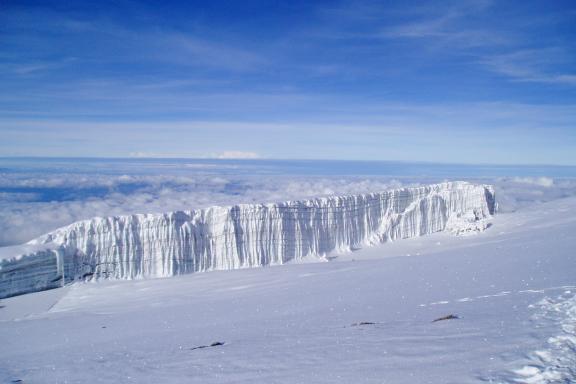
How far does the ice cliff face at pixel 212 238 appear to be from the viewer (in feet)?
50.2

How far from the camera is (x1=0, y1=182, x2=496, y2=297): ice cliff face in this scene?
15.3 m

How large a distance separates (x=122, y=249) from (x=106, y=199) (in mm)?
38657

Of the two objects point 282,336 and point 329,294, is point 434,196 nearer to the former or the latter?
point 329,294

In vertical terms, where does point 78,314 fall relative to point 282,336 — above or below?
below

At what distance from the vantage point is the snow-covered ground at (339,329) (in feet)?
13.0

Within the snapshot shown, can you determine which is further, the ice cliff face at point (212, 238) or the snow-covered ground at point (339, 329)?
the ice cliff face at point (212, 238)

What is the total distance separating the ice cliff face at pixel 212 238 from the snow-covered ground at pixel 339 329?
8.80 feet

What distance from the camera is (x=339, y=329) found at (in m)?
5.64

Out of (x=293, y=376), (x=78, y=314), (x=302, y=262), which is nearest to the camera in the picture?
(x=293, y=376)

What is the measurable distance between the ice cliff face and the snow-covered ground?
2682 mm

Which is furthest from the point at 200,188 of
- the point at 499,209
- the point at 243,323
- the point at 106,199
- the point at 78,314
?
the point at 243,323

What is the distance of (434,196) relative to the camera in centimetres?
2333

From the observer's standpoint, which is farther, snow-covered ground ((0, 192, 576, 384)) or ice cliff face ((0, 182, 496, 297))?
ice cliff face ((0, 182, 496, 297))

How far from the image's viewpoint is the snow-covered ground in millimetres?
3969
